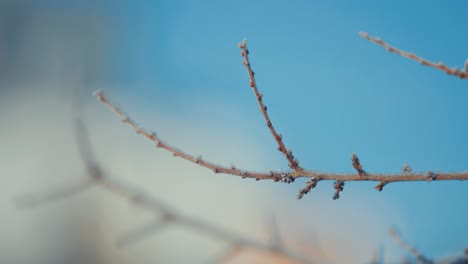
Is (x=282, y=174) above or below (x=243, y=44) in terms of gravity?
below

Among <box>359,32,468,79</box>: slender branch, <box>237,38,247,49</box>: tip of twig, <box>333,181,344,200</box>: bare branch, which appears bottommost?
<box>333,181,344,200</box>: bare branch

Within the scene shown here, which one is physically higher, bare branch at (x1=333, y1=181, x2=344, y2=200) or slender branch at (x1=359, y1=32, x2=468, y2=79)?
slender branch at (x1=359, y1=32, x2=468, y2=79)

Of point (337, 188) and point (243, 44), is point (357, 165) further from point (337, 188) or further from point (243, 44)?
point (243, 44)

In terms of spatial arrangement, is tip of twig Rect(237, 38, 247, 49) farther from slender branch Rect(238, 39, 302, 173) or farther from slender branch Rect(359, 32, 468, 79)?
slender branch Rect(359, 32, 468, 79)

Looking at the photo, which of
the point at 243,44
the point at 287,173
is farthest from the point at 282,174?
the point at 243,44

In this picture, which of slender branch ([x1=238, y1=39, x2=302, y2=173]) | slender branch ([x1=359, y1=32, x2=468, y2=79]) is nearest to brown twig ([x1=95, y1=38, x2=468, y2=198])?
slender branch ([x1=238, y1=39, x2=302, y2=173])

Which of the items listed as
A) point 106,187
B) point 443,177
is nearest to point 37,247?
point 106,187

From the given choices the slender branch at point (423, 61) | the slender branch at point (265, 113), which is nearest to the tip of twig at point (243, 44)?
the slender branch at point (265, 113)

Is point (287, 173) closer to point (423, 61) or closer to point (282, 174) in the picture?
point (282, 174)

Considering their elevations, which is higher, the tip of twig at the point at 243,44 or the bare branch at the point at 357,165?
the tip of twig at the point at 243,44

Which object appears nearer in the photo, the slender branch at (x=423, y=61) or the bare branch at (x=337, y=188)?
the slender branch at (x=423, y=61)

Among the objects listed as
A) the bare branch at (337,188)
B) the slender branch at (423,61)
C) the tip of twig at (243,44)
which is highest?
the tip of twig at (243,44)

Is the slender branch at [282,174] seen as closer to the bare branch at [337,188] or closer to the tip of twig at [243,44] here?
the bare branch at [337,188]

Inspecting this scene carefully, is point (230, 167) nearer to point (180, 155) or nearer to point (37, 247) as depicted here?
point (180, 155)
